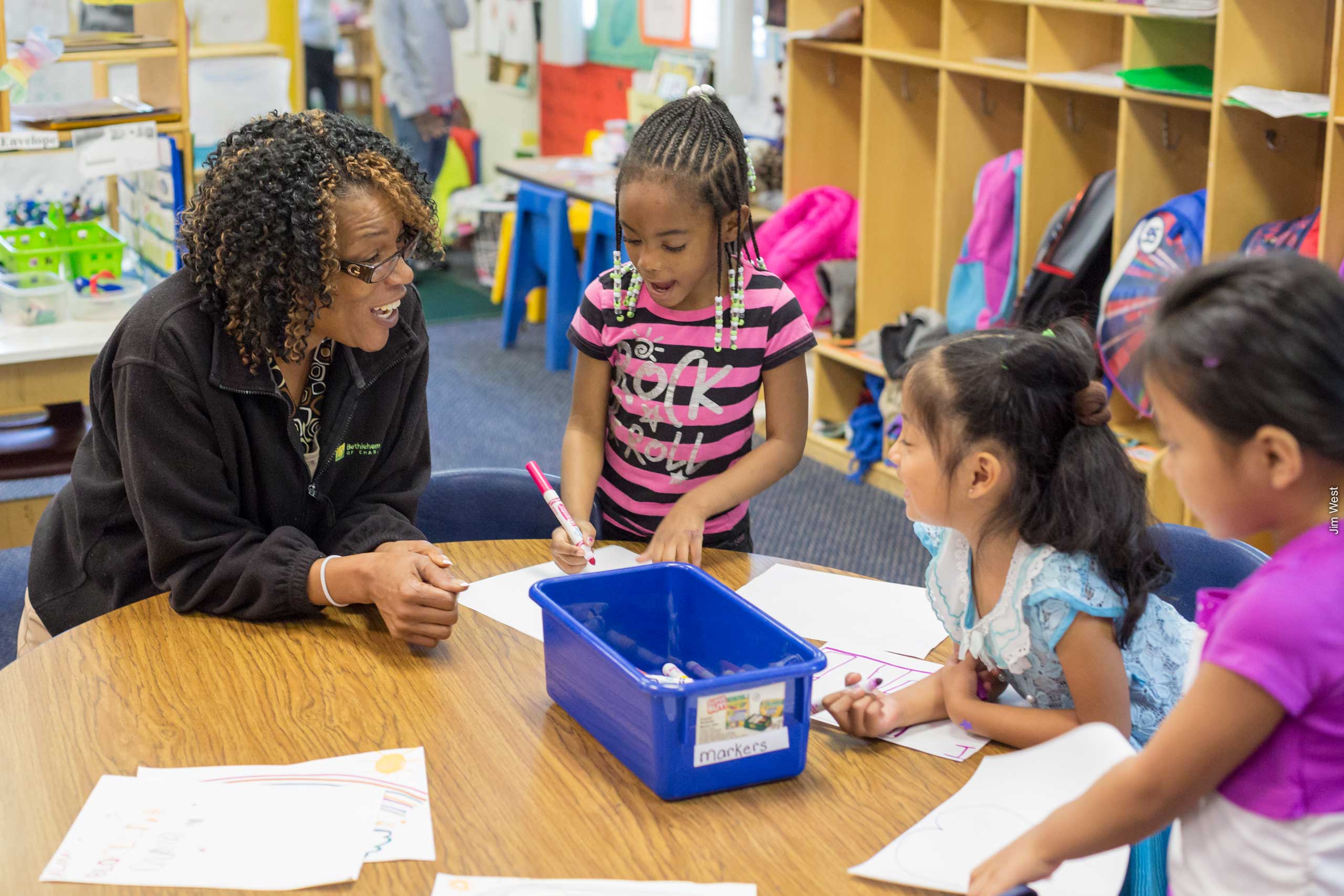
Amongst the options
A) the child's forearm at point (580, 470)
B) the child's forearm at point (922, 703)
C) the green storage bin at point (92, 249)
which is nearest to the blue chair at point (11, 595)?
the green storage bin at point (92, 249)

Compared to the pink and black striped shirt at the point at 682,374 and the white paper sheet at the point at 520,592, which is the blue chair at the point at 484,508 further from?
the white paper sheet at the point at 520,592

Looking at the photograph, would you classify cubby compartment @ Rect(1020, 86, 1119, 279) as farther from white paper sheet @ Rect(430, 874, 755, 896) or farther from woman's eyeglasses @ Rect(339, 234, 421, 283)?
white paper sheet @ Rect(430, 874, 755, 896)

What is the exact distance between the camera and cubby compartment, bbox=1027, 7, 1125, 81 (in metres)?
3.21

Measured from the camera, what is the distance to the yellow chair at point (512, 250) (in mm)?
4762

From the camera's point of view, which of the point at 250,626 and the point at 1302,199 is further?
the point at 1302,199

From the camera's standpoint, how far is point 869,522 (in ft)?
11.8

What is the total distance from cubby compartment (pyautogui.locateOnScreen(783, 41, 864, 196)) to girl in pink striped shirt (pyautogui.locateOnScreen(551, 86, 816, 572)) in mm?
2182

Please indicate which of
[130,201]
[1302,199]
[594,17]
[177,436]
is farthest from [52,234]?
[594,17]

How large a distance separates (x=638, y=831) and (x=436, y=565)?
46 cm

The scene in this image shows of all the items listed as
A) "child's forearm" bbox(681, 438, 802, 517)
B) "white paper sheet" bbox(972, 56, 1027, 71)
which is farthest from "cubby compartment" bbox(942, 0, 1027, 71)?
"child's forearm" bbox(681, 438, 802, 517)

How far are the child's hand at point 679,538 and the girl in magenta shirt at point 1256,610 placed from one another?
705 mm

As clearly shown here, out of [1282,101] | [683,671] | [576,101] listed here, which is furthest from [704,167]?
[576,101]

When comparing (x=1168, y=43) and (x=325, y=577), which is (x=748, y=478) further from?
(x=1168, y=43)

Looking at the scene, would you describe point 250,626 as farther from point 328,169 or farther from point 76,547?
point 328,169
